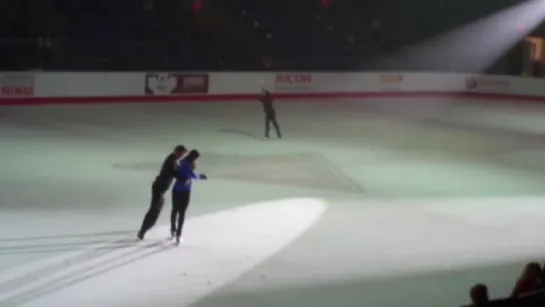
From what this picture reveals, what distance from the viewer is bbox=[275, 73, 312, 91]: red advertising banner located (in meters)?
34.4

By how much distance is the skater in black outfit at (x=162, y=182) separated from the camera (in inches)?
440

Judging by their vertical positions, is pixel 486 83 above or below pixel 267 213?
above

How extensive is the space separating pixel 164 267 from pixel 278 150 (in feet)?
35.2

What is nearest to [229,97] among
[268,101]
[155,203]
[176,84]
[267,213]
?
[176,84]

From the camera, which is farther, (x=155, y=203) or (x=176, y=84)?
(x=176, y=84)

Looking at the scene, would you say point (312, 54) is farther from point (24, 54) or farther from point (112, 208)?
point (112, 208)

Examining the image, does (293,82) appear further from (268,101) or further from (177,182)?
(177,182)

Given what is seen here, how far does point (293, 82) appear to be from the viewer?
34.8 metres

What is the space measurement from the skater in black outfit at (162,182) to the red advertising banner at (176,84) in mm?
19557

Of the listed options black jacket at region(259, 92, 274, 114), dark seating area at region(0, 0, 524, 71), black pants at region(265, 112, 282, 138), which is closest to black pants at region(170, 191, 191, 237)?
black jacket at region(259, 92, 274, 114)

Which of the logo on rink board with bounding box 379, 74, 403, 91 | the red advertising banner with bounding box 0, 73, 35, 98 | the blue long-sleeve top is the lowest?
the blue long-sleeve top

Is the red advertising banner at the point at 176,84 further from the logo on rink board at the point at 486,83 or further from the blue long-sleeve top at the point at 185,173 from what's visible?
the blue long-sleeve top at the point at 185,173

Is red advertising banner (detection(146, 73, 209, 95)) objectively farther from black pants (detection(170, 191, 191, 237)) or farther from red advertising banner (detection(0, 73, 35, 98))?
black pants (detection(170, 191, 191, 237))

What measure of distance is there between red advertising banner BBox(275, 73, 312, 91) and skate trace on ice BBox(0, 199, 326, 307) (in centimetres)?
2114
